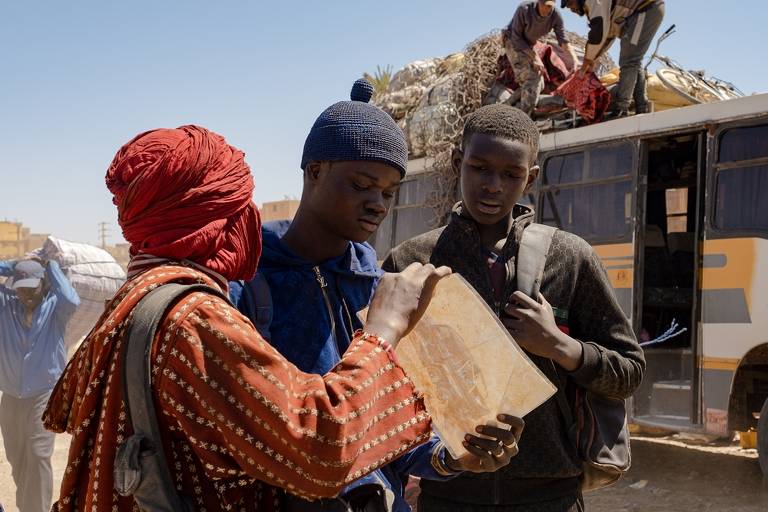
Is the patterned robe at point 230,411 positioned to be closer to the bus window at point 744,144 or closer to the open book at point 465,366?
the open book at point 465,366

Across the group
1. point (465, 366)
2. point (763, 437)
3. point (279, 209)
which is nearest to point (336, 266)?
point (465, 366)

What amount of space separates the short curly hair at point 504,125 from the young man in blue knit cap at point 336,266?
0.60 m

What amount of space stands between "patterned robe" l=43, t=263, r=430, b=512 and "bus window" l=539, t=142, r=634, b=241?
5.67m

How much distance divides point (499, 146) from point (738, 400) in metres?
4.70

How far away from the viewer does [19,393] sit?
18.9ft

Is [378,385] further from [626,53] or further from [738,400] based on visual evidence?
[626,53]

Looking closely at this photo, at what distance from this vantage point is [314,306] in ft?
5.80

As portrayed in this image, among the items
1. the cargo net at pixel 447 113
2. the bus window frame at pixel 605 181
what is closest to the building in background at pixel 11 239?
the cargo net at pixel 447 113

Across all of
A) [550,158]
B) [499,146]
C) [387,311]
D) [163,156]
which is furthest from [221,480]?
[550,158]

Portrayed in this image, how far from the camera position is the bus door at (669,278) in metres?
6.22

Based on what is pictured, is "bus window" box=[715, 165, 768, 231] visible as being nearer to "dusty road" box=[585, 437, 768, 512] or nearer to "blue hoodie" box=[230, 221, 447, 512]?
"dusty road" box=[585, 437, 768, 512]

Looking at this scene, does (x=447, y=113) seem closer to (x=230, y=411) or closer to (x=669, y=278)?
(x=669, y=278)

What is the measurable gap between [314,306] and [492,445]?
0.51m

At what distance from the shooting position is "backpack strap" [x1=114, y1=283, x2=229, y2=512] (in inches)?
48.6
